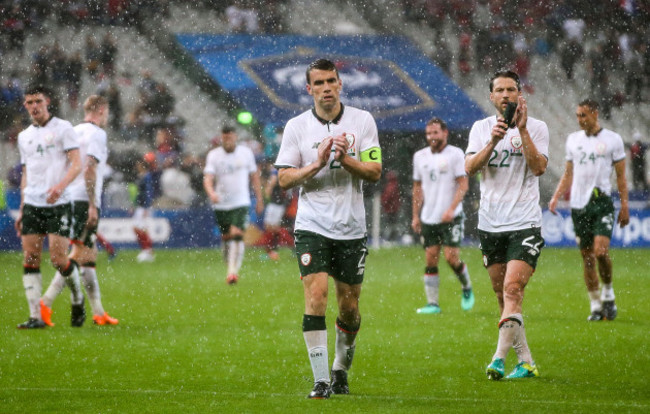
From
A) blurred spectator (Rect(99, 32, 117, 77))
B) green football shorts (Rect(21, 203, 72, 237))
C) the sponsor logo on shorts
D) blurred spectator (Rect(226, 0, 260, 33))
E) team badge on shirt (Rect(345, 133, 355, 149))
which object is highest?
blurred spectator (Rect(226, 0, 260, 33))

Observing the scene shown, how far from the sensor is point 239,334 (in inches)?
388

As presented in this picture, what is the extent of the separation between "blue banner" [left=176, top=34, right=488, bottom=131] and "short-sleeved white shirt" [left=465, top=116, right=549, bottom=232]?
17.0 meters

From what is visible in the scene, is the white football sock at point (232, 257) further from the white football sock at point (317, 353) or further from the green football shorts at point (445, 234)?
the white football sock at point (317, 353)

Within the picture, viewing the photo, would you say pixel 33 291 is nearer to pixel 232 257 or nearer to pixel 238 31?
pixel 232 257

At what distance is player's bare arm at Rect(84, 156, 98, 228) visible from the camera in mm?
10195

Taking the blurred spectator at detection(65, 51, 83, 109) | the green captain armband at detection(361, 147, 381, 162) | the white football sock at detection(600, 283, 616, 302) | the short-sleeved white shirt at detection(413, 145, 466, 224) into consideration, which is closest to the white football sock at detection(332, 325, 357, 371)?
the green captain armband at detection(361, 147, 381, 162)

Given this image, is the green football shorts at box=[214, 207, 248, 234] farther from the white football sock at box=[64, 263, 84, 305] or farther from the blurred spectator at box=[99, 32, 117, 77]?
the blurred spectator at box=[99, 32, 117, 77]

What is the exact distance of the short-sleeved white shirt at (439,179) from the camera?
12.2 metres

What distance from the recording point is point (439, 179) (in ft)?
40.3

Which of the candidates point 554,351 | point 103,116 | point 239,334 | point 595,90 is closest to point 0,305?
point 103,116

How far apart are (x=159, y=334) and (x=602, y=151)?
16.6 ft

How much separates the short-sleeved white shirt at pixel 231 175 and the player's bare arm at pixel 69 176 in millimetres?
5532

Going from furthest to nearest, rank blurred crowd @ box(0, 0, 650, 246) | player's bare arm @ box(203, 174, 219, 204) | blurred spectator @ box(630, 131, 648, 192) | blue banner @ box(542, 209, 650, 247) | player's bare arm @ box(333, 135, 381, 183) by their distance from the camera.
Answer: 1. blurred spectator @ box(630, 131, 648, 192)
2. blurred crowd @ box(0, 0, 650, 246)
3. blue banner @ box(542, 209, 650, 247)
4. player's bare arm @ box(203, 174, 219, 204)
5. player's bare arm @ box(333, 135, 381, 183)

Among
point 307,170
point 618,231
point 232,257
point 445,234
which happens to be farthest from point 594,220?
point 618,231
